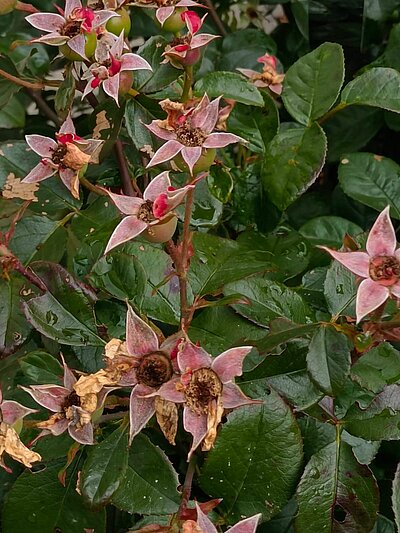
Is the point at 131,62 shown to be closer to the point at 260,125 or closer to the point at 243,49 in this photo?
the point at 260,125

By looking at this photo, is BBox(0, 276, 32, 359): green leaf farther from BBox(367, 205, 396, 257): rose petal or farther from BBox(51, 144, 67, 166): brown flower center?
BBox(367, 205, 396, 257): rose petal

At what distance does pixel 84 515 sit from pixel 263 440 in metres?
0.12

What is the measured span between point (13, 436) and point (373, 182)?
0.38 meters

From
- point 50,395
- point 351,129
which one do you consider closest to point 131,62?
point 50,395

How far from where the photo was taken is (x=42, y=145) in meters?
0.51

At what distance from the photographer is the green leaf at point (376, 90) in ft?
1.87

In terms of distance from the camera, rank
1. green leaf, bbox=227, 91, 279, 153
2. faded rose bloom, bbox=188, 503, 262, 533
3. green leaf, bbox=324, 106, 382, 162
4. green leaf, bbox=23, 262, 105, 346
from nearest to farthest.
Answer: faded rose bloom, bbox=188, 503, 262, 533 → green leaf, bbox=23, 262, 105, 346 → green leaf, bbox=227, 91, 279, 153 → green leaf, bbox=324, 106, 382, 162

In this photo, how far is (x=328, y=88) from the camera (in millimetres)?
570

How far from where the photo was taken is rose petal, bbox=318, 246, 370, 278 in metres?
0.38

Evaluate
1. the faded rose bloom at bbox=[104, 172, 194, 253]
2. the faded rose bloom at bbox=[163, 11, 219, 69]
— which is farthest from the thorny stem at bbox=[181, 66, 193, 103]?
the faded rose bloom at bbox=[104, 172, 194, 253]

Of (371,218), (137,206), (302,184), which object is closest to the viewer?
(137,206)

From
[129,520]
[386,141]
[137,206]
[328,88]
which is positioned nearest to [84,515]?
[129,520]

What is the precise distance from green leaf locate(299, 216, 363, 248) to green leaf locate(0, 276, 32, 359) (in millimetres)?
250

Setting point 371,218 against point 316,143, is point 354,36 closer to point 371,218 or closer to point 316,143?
point 371,218
